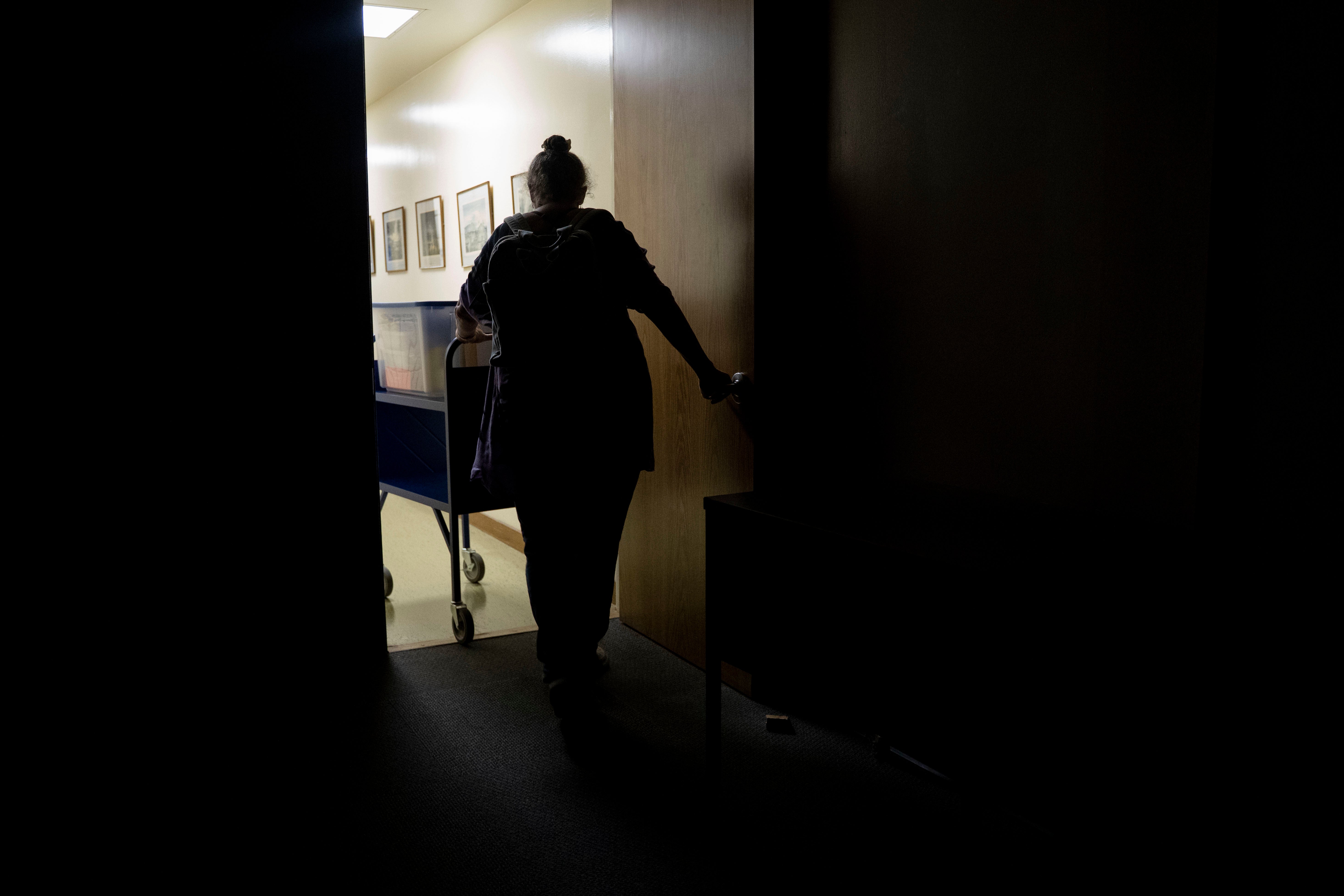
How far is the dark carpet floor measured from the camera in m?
1.75

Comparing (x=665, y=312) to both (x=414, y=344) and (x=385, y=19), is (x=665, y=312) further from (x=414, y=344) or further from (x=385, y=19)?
(x=385, y=19)

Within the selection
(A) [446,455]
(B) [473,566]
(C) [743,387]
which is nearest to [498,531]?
(B) [473,566]

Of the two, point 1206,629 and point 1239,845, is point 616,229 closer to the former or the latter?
point 1206,629

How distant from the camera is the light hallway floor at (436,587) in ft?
11.1

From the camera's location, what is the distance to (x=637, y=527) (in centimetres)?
316

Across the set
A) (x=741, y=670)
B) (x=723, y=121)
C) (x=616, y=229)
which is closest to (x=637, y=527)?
(x=741, y=670)

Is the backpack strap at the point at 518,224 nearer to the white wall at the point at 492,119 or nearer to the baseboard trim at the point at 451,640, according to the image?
the white wall at the point at 492,119

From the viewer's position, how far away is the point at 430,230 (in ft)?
19.9

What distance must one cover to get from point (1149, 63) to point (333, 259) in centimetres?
222

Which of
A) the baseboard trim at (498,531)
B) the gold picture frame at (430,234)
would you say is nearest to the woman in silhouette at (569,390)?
the baseboard trim at (498,531)

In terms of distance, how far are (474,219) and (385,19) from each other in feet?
3.66

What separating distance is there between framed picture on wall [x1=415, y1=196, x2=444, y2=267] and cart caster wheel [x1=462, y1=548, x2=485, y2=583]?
8.35ft

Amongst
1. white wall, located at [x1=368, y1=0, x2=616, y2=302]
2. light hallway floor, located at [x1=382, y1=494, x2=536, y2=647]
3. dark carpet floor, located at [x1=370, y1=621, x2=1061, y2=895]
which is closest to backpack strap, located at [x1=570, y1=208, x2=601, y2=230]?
white wall, located at [x1=368, y1=0, x2=616, y2=302]

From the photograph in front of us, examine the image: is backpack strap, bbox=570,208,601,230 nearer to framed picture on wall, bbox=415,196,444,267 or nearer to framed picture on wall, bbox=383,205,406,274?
framed picture on wall, bbox=415,196,444,267
